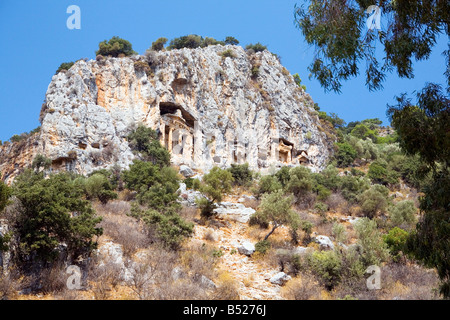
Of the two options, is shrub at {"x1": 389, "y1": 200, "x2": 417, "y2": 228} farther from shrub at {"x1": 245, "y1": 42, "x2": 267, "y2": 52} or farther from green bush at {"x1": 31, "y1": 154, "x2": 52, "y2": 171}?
shrub at {"x1": 245, "y1": 42, "x2": 267, "y2": 52}

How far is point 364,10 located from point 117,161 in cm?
1777

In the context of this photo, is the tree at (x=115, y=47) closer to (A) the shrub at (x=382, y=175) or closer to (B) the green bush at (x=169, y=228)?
(B) the green bush at (x=169, y=228)

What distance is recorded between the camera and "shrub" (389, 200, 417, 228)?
16.7 m

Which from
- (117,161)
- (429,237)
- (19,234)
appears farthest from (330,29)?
(117,161)

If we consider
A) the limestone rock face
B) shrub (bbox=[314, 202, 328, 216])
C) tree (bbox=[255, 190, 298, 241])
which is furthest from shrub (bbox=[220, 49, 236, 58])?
tree (bbox=[255, 190, 298, 241])

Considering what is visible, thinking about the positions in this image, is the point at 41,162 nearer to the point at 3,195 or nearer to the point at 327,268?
the point at 3,195

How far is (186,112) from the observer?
2797 cm

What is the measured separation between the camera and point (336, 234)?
1442 cm

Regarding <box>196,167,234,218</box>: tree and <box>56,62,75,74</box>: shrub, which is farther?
<box>56,62,75,74</box>: shrub

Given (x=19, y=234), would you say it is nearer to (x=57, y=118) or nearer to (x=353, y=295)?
(x=353, y=295)

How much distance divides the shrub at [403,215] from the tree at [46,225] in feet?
45.9

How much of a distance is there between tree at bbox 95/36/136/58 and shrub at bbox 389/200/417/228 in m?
25.7

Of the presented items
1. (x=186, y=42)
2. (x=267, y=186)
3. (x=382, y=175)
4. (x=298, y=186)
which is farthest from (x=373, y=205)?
(x=186, y=42)

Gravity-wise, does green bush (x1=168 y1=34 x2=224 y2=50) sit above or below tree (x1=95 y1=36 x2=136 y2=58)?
above
